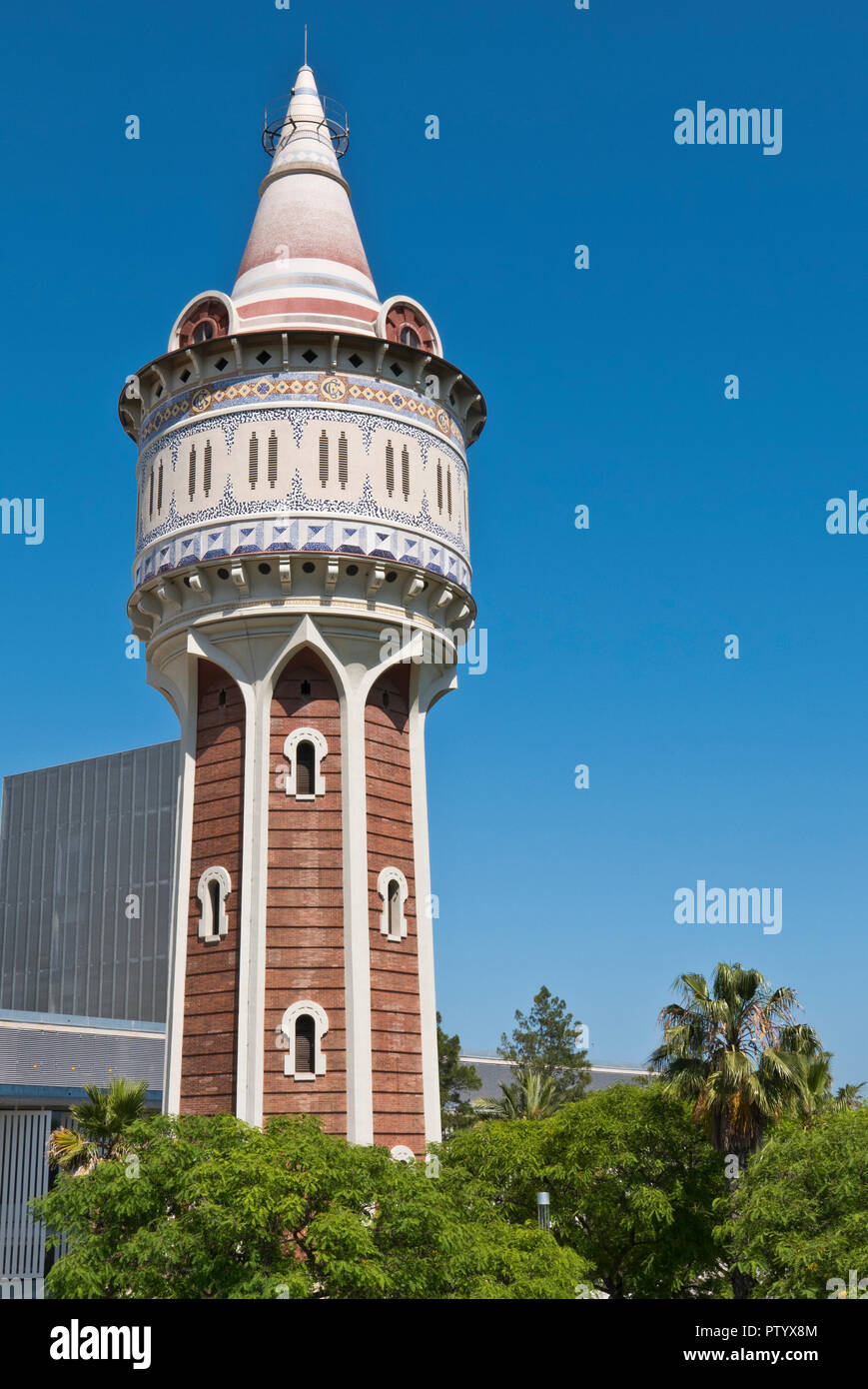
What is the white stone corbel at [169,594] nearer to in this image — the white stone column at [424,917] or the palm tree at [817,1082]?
the white stone column at [424,917]

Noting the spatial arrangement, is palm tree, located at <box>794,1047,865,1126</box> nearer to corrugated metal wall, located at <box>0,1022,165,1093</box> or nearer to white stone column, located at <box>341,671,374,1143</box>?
white stone column, located at <box>341,671,374,1143</box>

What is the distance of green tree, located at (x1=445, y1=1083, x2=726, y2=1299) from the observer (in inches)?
1235

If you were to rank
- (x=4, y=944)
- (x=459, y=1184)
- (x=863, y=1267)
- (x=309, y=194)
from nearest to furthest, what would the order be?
1. (x=863, y=1267)
2. (x=459, y=1184)
3. (x=309, y=194)
4. (x=4, y=944)

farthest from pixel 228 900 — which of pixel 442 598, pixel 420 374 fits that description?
pixel 420 374

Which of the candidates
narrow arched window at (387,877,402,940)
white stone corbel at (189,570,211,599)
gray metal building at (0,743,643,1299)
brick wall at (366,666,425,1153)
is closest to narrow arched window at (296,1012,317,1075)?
brick wall at (366,666,425,1153)

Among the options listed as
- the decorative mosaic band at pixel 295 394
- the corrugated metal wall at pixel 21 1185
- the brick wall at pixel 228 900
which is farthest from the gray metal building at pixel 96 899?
the decorative mosaic band at pixel 295 394

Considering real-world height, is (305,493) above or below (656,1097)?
above

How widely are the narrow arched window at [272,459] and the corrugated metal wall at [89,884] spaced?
2939 cm

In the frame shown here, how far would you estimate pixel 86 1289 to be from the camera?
2047 cm

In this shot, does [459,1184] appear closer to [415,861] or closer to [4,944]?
[415,861]
